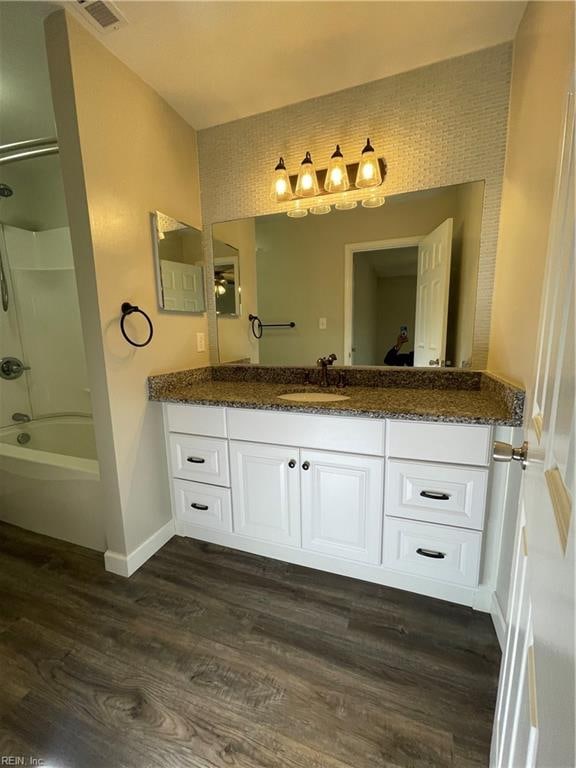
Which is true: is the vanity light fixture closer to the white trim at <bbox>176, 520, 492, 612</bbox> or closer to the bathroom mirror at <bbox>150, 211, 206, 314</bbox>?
the bathroom mirror at <bbox>150, 211, 206, 314</bbox>

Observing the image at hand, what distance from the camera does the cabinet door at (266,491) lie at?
5.06 feet

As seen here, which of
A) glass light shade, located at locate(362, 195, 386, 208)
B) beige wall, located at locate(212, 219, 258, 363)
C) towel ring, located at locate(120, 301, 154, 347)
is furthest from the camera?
beige wall, located at locate(212, 219, 258, 363)

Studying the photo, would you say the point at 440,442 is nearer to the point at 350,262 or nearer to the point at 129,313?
the point at 350,262

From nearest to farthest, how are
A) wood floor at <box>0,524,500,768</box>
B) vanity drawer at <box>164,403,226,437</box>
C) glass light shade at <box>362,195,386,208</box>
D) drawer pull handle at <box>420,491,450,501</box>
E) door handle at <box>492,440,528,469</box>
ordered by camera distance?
1. door handle at <box>492,440,528,469</box>
2. wood floor at <box>0,524,500,768</box>
3. drawer pull handle at <box>420,491,450,501</box>
4. vanity drawer at <box>164,403,226,437</box>
5. glass light shade at <box>362,195,386,208</box>

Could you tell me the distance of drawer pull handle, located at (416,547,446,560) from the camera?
135 cm

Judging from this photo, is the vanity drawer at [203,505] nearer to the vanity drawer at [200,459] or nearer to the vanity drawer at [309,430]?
the vanity drawer at [200,459]

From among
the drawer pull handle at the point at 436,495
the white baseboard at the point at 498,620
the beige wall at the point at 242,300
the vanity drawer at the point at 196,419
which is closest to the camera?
the white baseboard at the point at 498,620

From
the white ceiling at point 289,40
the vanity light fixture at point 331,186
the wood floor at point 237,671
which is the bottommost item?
the wood floor at point 237,671

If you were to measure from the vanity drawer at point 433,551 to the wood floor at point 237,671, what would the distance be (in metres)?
0.16

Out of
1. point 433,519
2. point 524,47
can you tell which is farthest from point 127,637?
point 524,47

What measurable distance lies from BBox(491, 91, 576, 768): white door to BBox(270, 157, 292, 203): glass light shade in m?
1.53

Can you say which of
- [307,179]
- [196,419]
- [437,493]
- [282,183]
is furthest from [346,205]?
[437,493]

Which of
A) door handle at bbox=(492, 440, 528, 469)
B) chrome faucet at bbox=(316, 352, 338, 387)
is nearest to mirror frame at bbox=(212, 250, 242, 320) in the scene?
chrome faucet at bbox=(316, 352, 338, 387)

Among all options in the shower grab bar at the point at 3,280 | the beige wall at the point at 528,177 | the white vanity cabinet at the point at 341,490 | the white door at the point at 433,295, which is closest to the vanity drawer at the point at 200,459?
the white vanity cabinet at the point at 341,490
